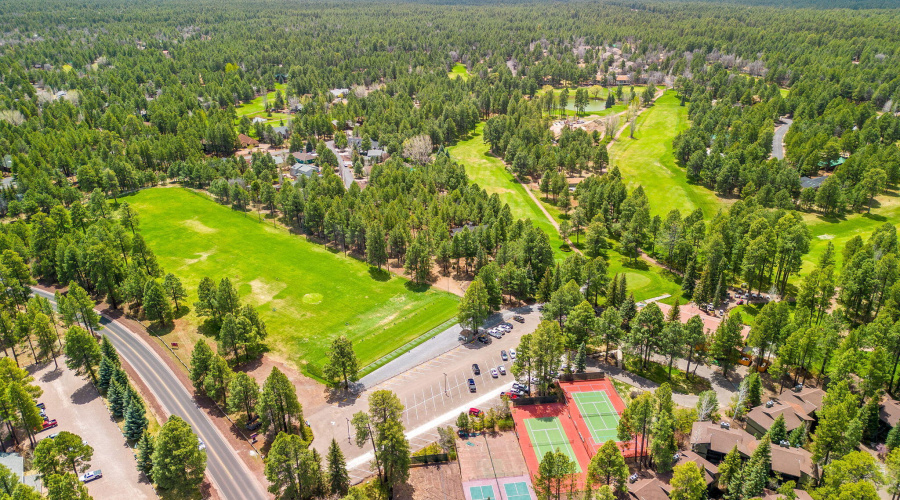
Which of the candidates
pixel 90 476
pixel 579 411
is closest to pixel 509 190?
pixel 579 411

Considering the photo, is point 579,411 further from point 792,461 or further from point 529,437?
point 792,461

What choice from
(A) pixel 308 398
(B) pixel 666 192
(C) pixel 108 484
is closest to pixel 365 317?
(A) pixel 308 398

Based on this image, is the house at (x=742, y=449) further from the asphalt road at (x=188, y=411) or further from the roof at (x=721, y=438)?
the asphalt road at (x=188, y=411)

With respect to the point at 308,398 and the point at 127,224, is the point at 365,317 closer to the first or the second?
the point at 308,398

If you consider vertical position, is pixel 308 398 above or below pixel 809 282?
below

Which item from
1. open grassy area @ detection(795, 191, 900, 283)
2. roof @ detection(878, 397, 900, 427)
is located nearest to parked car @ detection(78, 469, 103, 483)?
roof @ detection(878, 397, 900, 427)

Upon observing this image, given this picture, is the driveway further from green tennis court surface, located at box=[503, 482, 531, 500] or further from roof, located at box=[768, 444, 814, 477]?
roof, located at box=[768, 444, 814, 477]
